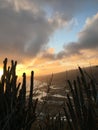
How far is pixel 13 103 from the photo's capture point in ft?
13.0

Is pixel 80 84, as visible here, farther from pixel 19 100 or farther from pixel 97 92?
pixel 19 100

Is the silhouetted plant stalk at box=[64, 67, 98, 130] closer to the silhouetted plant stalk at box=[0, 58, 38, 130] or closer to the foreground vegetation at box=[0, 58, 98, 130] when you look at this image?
the foreground vegetation at box=[0, 58, 98, 130]

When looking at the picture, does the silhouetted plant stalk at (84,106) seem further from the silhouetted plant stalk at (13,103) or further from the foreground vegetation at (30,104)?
the silhouetted plant stalk at (13,103)

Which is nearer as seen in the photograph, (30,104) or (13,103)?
(13,103)

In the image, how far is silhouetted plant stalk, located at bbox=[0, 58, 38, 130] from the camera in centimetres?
381

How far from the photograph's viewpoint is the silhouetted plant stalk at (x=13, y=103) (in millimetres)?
3807

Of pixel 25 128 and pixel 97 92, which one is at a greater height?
pixel 97 92

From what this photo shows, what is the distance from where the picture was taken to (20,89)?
13.2ft

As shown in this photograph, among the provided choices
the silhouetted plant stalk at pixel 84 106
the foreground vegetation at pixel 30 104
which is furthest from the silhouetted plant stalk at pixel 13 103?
the silhouetted plant stalk at pixel 84 106

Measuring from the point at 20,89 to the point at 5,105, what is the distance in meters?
0.36

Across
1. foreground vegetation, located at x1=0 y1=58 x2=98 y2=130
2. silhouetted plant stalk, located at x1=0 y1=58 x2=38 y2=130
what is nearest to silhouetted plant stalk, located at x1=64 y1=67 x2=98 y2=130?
foreground vegetation, located at x1=0 y1=58 x2=98 y2=130

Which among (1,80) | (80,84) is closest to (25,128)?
(1,80)

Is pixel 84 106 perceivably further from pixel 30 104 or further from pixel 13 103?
pixel 13 103

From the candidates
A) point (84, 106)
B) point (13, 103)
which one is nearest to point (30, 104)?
point (13, 103)
